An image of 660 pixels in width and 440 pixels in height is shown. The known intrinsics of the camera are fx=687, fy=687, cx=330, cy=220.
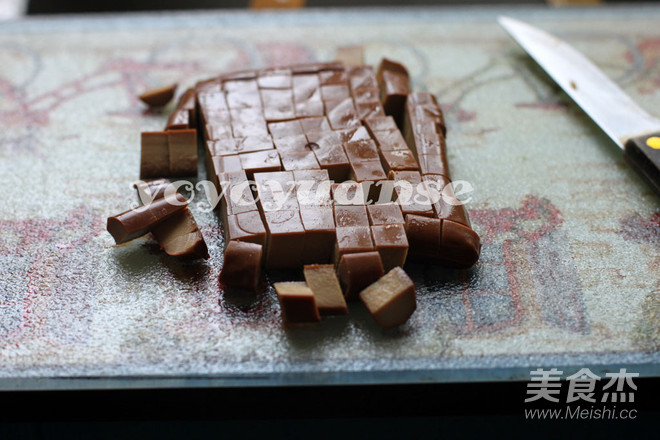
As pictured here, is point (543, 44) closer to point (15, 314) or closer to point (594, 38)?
point (594, 38)

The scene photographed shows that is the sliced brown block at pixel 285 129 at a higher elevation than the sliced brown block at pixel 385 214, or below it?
higher

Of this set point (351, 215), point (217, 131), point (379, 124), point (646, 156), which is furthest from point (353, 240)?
point (646, 156)

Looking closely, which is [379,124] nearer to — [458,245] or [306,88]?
[306,88]

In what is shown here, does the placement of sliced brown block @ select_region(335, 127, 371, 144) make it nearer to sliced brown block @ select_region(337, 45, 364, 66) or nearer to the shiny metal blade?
sliced brown block @ select_region(337, 45, 364, 66)


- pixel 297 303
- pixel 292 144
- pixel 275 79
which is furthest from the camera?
pixel 275 79

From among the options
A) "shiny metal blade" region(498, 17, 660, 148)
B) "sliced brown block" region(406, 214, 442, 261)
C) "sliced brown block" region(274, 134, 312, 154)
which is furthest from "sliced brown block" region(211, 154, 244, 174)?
"shiny metal blade" region(498, 17, 660, 148)

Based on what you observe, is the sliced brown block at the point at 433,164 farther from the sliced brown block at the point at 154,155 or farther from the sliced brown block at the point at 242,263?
the sliced brown block at the point at 154,155

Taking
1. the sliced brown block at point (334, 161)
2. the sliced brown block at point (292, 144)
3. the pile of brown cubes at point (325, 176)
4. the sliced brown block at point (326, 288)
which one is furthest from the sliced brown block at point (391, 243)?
the sliced brown block at point (292, 144)
